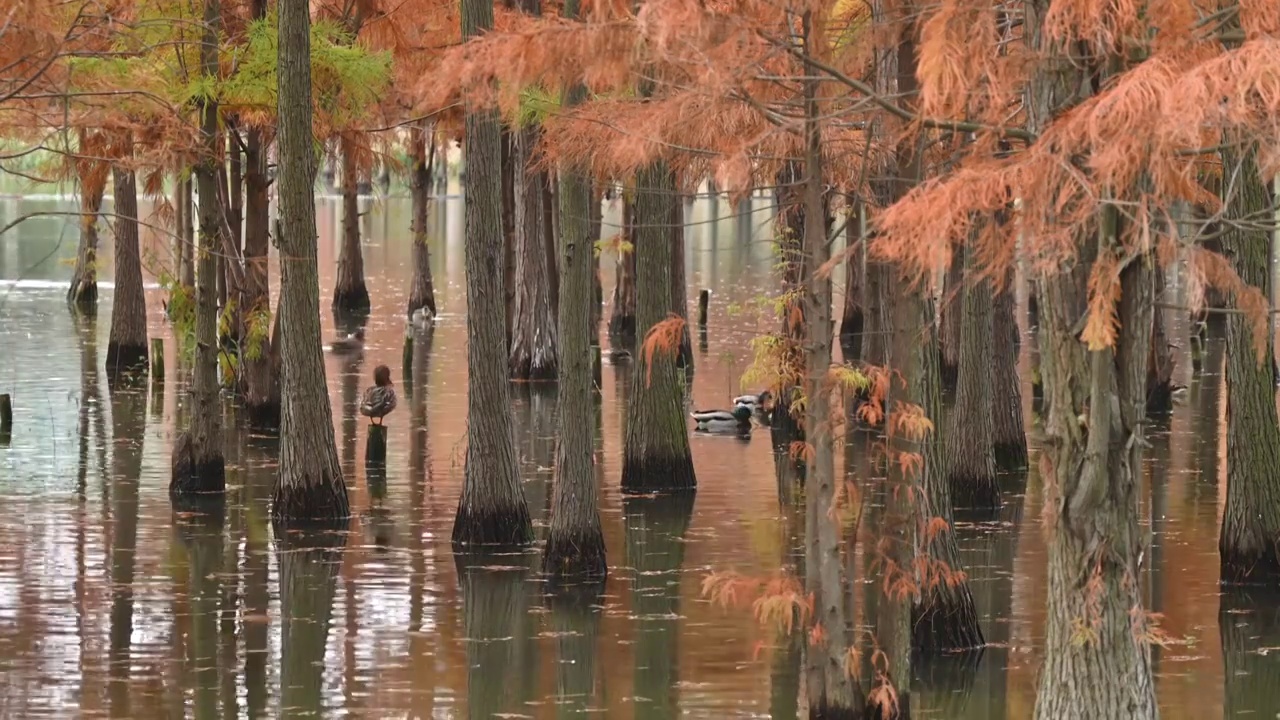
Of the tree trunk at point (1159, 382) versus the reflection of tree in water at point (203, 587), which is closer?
the reflection of tree in water at point (203, 587)

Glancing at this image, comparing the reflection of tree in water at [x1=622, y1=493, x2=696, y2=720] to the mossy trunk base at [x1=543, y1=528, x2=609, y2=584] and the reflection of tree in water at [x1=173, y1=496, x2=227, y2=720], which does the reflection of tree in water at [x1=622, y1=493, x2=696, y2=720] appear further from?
the reflection of tree in water at [x1=173, y1=496, x2=227, y2=720]

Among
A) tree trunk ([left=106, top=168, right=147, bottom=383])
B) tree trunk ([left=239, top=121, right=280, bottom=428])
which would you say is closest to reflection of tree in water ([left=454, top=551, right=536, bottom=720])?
tree trunk ([left=239, top=121, right=280, bottom=428])

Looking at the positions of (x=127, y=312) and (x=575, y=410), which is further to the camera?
(x=127, y=312)

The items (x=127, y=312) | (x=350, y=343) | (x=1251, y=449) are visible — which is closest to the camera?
(x=1251, y=449)

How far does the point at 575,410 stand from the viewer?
14.8m

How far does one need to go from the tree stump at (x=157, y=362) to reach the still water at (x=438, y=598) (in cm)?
302

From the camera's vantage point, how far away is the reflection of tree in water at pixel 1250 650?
39.2 ft

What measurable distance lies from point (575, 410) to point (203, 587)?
3.40 meters

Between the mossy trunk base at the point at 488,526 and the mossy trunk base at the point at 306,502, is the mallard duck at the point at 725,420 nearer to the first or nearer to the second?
the mossy trunk base at the point at 306,502

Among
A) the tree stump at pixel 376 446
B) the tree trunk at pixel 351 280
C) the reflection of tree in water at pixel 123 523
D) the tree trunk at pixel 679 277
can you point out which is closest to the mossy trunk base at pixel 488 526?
the reflection of tree in water at pixel 123 523

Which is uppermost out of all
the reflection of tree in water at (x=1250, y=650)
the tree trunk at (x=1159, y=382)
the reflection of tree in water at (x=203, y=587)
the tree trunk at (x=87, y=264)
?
the tree trunk at (x=87, y=264)

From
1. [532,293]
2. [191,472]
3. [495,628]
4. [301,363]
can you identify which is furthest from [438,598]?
[532,293]

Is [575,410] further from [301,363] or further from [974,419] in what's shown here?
[974,419]

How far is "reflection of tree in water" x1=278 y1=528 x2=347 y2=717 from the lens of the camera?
1176 cm
